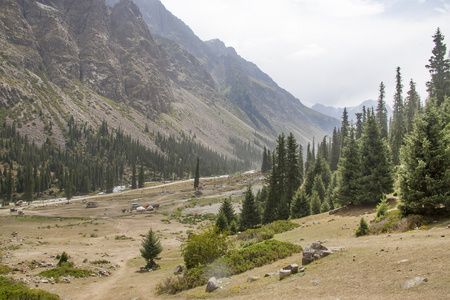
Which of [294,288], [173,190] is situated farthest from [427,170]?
[173,190]

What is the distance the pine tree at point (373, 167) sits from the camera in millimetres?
32125

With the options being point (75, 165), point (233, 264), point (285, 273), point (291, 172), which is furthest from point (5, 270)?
point (75, 165)

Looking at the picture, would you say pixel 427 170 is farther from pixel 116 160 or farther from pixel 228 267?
pixel 116 160

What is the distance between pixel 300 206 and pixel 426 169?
27325 millimetres

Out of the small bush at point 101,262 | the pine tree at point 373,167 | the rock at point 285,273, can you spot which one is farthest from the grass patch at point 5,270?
the pine tree at point 373,167

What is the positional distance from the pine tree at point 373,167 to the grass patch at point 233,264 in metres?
17.1

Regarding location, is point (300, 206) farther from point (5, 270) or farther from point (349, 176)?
point (5, 270)

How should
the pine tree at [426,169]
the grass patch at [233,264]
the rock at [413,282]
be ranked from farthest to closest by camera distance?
1. the pine tree at [426,169]
2. the grass patch at [233,264]
3. the rock at [413,282]

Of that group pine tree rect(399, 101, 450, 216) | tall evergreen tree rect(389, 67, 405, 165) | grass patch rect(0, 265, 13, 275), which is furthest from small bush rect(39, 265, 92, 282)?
tall evergreen tree rect(389, 67, 405, 165)

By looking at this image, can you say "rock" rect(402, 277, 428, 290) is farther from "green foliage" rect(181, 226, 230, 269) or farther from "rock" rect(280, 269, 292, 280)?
"green foliage" rect(181, 226, 230, 269)

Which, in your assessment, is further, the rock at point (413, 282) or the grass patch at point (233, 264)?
the grass patch at point (233, 264)

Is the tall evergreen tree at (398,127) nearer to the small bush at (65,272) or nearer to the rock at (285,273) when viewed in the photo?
the rock at (285,273)

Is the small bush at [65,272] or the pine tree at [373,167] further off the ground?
the pine tree at [373,167]

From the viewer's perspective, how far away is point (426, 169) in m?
20.4
